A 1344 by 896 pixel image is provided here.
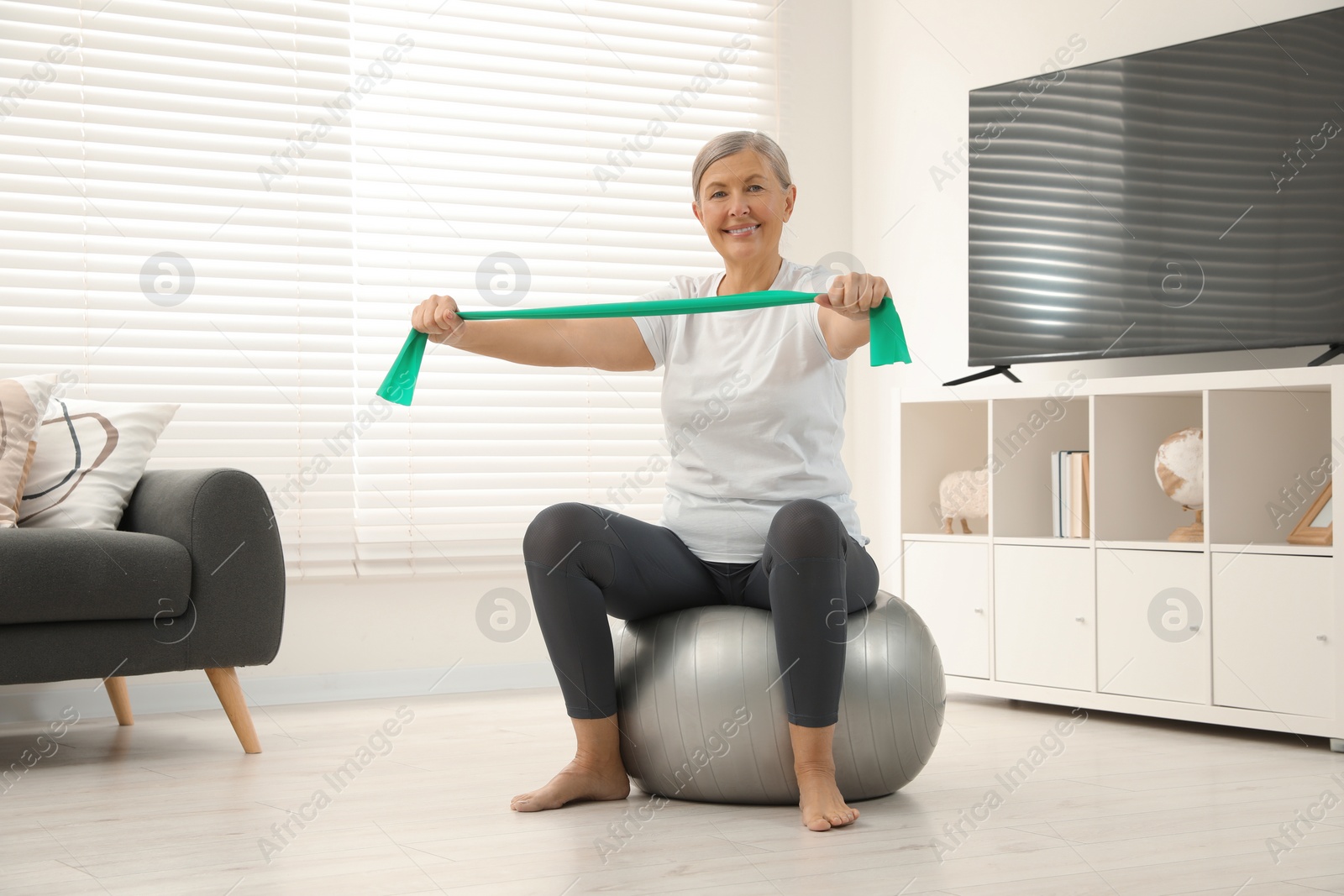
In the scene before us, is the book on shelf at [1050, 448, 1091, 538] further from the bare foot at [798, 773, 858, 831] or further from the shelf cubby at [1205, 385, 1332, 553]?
the bare foot at [798, 773, 858, 831]

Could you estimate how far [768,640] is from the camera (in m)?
1.91

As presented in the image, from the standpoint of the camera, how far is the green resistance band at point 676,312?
1.79m

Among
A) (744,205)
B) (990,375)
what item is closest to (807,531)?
(744,205)

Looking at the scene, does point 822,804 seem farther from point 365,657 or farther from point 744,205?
point 365,657

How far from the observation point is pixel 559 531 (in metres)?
1.93

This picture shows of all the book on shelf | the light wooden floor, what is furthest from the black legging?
the book on shelf

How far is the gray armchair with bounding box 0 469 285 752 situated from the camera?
7.59ft

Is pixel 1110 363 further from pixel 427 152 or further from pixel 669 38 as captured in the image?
pixel 427 152

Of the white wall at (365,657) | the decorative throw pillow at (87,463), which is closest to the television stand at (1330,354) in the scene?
the white wall at (365,657)

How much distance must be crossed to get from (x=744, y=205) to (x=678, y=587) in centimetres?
66

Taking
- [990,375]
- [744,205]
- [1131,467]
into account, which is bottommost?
[1131,467]

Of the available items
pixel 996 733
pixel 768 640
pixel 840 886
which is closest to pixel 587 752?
pixel 768 640

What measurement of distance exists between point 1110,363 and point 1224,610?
84cm

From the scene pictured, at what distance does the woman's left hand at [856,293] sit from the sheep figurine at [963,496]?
1505 mm
